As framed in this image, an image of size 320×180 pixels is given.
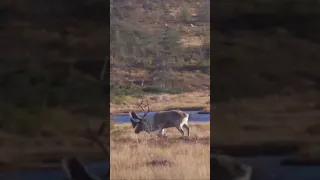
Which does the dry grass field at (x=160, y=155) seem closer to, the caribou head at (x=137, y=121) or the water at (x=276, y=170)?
the caribou head at (x=137, y=121)

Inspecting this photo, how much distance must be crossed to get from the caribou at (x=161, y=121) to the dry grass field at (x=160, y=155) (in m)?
0.04

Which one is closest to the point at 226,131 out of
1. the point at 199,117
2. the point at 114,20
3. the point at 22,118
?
the point at 199,117

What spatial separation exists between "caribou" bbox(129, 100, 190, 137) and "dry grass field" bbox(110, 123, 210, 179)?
43 mm

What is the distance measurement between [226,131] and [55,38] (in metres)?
1.50

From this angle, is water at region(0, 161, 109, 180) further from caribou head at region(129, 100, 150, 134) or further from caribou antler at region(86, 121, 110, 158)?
caribou head at region(129, 100, 150, 134)

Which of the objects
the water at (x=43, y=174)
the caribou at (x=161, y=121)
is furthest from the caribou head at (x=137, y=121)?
the water at (x=43, y=174)

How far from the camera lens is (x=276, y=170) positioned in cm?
490

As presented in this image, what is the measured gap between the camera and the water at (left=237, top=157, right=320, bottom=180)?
4883 mm

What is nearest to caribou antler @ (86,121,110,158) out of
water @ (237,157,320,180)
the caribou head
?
the caribou head

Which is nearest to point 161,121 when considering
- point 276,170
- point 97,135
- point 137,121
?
point 137,121

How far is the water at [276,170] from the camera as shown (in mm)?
4883

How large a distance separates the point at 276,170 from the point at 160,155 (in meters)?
0.92

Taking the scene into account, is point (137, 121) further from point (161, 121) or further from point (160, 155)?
point (160, 155)

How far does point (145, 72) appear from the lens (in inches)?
192
